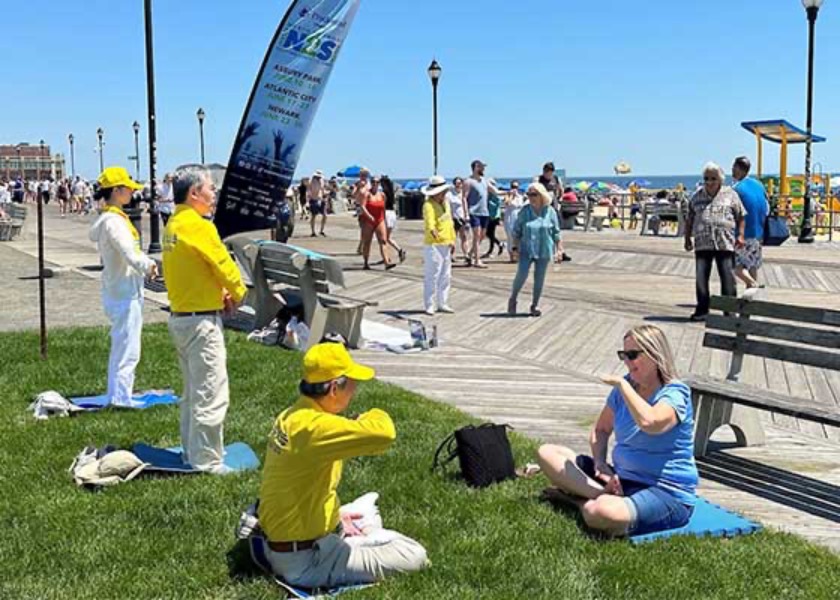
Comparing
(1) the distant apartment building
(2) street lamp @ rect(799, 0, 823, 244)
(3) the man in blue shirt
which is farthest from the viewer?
(1) the distant apartment building

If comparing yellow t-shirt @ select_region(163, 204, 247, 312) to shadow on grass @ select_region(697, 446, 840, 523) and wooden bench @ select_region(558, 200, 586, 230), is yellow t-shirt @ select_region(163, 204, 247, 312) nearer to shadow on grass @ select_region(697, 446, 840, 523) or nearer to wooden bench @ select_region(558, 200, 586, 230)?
shadow on grass @ select_region(697, 446, 840, 523)

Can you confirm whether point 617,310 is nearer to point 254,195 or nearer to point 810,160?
point 254,195

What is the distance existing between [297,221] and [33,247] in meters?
11.8

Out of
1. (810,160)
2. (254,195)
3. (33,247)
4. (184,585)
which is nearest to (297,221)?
(33,247)

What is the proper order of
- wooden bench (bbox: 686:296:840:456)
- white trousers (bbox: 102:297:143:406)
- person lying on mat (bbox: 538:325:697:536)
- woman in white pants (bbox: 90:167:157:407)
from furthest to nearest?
white trousers (bbox: 102:297:143:406) < woman in white pants (bbox: 90:167:157:407) < wooden bench (bbox: 686:296:840:456) < person lying on mat (bbox: 538:325:697:536)

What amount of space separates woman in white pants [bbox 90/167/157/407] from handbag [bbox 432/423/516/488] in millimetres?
2667

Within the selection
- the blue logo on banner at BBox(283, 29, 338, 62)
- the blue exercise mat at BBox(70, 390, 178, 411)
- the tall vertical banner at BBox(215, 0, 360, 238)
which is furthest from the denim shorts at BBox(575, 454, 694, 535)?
the blue logo on banner at BBox(283, 29, 338, 62)

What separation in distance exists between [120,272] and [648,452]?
162 inches

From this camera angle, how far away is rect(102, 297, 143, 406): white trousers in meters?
7.10

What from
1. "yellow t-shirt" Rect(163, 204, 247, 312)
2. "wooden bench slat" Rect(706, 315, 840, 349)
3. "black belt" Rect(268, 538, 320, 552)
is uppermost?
"yellow t-shirt" Rect(163, 204, 247, 312)

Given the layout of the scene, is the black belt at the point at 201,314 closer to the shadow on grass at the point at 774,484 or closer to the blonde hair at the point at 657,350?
the blonde hair at the point at 657,350

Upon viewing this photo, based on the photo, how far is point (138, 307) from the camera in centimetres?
714

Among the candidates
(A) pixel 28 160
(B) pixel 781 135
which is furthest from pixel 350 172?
(A) pixel 28 160

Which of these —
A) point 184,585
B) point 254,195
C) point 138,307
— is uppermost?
point 254,195
